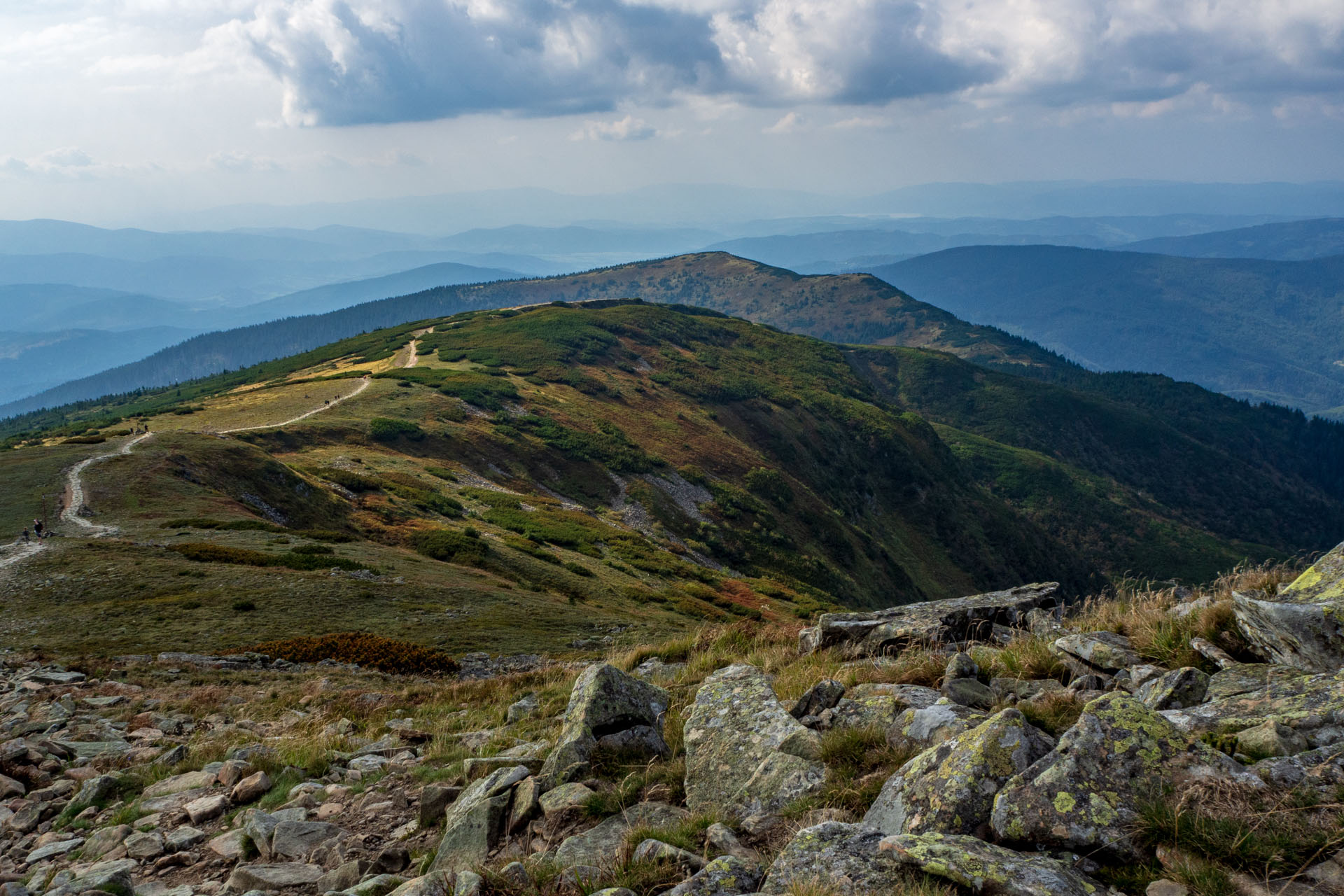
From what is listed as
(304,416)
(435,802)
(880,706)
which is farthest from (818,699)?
(304,416)

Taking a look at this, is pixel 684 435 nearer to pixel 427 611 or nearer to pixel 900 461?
pixel 900 461

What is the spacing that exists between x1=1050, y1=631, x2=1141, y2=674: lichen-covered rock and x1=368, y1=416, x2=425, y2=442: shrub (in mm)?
61530

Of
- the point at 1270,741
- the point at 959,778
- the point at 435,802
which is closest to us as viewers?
the point at 1270,741

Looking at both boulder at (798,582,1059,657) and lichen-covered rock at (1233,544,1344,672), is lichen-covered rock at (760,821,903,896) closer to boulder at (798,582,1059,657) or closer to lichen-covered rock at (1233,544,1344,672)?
lichen-covered rock at (1233,544,1344,672)

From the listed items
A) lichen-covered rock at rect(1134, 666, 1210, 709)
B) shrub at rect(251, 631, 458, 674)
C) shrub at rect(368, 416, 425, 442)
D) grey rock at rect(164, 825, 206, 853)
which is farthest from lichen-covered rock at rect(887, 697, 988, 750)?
shrub at rect(368, 416, 425, 442)

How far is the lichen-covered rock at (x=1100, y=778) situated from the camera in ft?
17.3

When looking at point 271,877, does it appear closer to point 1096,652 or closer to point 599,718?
point 599,718

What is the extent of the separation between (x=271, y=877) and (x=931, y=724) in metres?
7.01

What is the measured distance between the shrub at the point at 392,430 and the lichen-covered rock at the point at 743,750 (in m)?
60.0

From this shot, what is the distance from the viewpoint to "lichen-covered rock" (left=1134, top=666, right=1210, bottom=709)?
7.28m

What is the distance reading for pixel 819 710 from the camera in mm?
8867

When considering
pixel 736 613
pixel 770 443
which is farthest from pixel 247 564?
pixel 770 443

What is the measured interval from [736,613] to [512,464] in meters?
33.9

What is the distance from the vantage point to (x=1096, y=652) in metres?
8.80
